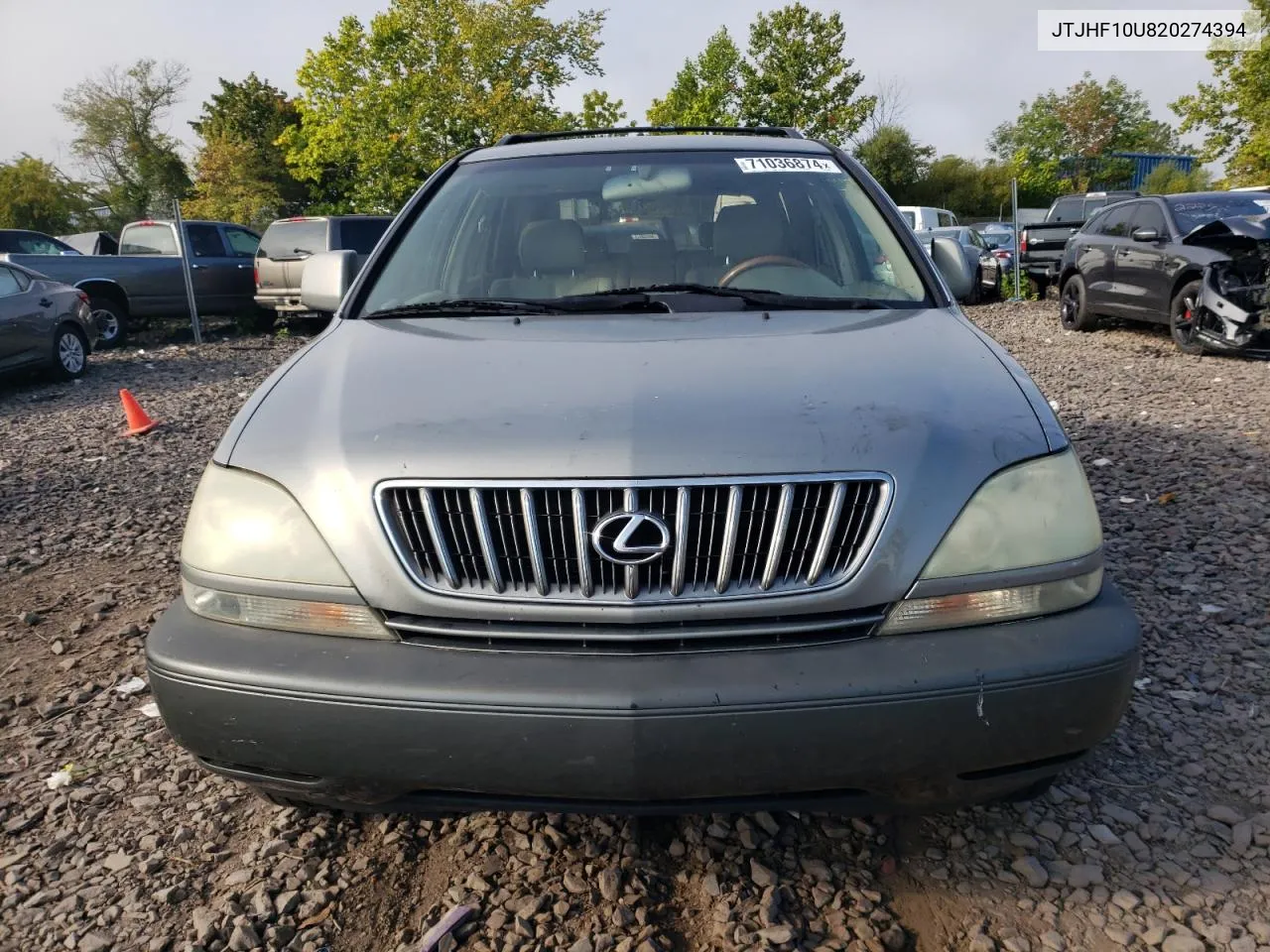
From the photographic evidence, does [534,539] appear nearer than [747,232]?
Yes

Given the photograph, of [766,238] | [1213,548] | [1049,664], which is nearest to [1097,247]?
[1213,548]

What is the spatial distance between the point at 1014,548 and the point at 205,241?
50.0 feet

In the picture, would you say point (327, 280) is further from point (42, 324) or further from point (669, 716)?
point (42, 324)

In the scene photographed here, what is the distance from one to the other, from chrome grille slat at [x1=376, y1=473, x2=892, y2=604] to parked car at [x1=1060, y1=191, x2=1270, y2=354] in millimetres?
8879

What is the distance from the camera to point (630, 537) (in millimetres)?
1774

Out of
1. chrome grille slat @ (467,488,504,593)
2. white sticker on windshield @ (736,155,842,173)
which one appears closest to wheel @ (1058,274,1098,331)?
white sticker on windshield @ (736,155,842,173)

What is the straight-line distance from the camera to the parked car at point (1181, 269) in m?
8.98

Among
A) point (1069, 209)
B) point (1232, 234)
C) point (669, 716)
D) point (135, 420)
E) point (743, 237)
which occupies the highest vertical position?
point (1069, 209)

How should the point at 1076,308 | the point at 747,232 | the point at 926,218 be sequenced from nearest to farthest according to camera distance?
the point at 747,232
the point at 1076,308
the point at 926,218

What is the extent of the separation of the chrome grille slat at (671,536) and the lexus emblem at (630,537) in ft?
0.05

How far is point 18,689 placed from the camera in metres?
3.24

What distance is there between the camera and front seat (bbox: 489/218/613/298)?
288cm

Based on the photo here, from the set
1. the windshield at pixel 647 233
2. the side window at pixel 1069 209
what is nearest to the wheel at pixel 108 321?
the windshield at pixel 647 233

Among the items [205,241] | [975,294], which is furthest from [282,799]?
[205,241]
